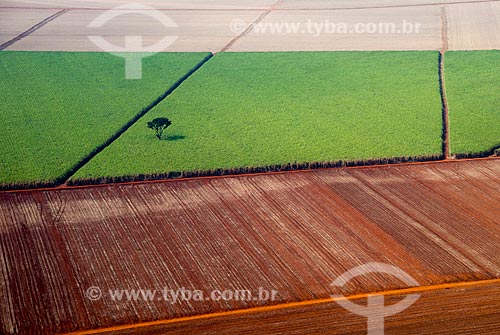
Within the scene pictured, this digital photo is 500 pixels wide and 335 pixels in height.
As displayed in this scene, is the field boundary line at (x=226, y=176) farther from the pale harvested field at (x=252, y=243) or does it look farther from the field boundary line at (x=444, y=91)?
the field boundary line at (x=444, y=91)

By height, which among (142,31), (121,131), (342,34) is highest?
(342,34)

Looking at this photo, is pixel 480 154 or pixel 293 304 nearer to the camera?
pixel 293 304

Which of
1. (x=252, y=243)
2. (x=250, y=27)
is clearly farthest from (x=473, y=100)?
(x=250, y=27)

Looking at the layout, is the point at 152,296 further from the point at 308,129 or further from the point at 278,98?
the point at 278,98

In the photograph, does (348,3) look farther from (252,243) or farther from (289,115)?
(252,243)

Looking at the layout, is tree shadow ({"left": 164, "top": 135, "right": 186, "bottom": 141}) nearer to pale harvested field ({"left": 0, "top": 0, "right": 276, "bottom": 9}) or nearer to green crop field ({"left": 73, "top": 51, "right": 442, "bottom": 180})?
green crop field ({"left": 73, "top": 51, "right": 442, "bottom": 180})

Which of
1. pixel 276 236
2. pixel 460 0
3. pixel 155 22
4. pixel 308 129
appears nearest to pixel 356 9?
pixel 460 0

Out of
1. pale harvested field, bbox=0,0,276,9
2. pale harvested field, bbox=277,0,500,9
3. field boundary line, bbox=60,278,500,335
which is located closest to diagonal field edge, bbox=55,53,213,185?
field boundary line, bbox=60,278,500,335
